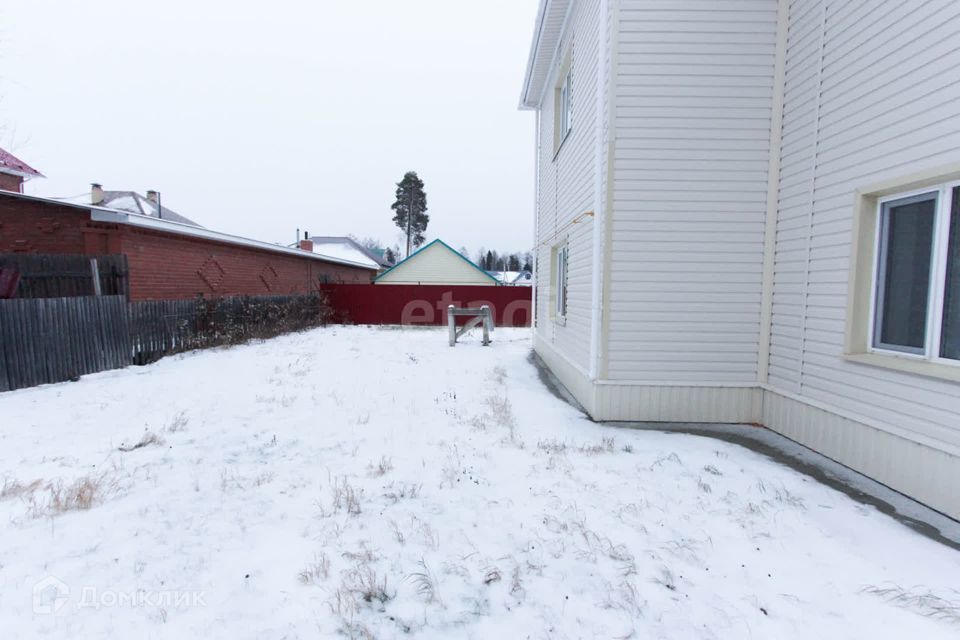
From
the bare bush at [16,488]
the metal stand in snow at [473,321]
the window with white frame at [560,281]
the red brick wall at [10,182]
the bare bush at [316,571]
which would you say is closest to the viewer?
the bare bush at [316,571]

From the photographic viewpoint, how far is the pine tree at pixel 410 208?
165ft

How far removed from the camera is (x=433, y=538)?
9.05 ft

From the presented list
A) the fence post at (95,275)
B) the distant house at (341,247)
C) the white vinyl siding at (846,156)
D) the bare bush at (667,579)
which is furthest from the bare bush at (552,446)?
the distant house at (341,247)

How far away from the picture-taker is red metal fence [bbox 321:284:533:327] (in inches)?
731

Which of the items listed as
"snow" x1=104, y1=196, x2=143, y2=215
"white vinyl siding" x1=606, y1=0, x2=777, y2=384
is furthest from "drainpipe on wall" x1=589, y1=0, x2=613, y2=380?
"snow" x1=104, y1=196, x2=143, y2=215

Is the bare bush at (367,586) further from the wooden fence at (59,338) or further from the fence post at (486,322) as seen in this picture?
the fence post at (486,322)

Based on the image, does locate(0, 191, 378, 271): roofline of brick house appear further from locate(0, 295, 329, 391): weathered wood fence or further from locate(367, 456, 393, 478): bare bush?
locate(367, 456, 393, 478): bare bush

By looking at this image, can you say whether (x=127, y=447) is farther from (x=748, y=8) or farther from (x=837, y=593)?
(x=748, y=8)

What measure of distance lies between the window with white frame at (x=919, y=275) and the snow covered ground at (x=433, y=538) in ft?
4.71

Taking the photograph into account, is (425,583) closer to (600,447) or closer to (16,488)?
(600,447)

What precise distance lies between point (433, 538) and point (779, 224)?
16.1 ft

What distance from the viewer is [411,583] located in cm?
234

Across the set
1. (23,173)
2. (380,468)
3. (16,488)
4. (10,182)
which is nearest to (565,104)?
(380,468)

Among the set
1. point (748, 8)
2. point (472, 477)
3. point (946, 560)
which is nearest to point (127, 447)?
point (472, 477)
